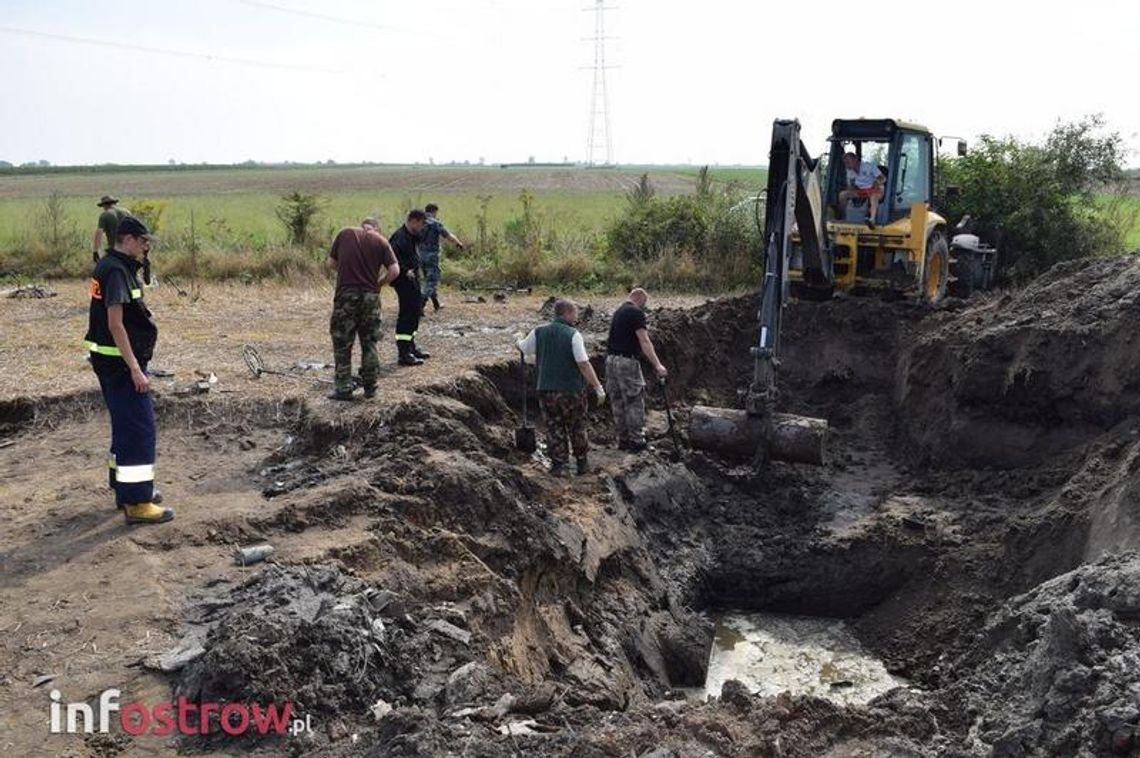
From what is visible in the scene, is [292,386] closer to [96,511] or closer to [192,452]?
[192,452]

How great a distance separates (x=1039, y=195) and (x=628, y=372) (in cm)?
1223

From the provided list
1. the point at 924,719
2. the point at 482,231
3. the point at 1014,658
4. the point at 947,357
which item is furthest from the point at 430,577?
the point at 482,231

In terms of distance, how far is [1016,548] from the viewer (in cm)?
793

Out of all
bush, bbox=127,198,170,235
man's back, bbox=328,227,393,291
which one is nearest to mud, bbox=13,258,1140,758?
man's back, bbox=328,227,393,291

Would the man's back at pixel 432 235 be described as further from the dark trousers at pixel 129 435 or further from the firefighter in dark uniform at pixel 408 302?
the dark trousers at pixel 129 435

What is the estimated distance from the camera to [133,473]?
21.5 ft

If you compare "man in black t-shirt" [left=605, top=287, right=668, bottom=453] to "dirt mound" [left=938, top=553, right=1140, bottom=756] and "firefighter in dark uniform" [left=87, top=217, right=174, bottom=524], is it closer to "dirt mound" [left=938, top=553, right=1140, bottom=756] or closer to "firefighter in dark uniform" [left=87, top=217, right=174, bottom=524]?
"dirt mound" [left=938, top=553, right=1140, bottom=756]

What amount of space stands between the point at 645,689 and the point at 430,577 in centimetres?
189

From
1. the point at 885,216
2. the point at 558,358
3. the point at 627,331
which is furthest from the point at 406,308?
the point at 885,216

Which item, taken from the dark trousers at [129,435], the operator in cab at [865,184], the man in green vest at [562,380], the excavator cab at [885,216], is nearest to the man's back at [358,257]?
the man in green vest at [562,380]

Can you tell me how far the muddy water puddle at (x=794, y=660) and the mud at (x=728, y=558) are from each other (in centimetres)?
18

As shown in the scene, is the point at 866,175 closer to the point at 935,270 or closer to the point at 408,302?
the point at 935,270

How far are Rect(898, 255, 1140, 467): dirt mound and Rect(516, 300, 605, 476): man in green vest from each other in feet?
14.3

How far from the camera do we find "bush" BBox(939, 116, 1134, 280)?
17.7m
